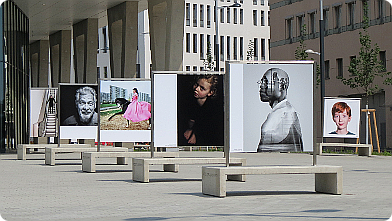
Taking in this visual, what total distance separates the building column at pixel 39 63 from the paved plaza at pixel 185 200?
48.4m

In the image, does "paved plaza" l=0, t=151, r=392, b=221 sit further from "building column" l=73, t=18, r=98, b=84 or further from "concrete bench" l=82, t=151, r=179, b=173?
"building column" l=73, t=18, r=98, b=84

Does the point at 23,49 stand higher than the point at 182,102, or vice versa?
the point at 23,49

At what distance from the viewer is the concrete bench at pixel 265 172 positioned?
12.7 m

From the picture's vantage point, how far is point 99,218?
969 centimetres

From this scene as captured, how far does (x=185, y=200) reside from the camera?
12.1 meters

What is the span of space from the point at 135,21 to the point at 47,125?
46.9 feet

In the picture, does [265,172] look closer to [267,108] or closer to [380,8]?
[267,108]

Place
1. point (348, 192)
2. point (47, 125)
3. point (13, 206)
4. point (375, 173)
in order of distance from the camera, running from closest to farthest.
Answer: point (13, 206)
point (348, 192)
point (375, 173)
point (47, 125)

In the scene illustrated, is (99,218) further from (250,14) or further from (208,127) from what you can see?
(250,14)

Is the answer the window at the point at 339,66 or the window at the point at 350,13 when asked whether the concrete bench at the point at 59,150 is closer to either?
the window at the point at 350,13

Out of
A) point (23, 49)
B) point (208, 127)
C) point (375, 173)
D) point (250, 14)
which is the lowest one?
point (375, 173)

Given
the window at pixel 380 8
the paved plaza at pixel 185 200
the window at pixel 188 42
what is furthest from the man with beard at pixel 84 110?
the window at pixel 188 42

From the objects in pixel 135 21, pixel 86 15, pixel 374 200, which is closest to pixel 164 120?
pixel 374 200

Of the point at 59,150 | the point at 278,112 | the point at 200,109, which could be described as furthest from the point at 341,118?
the point at 278,112
